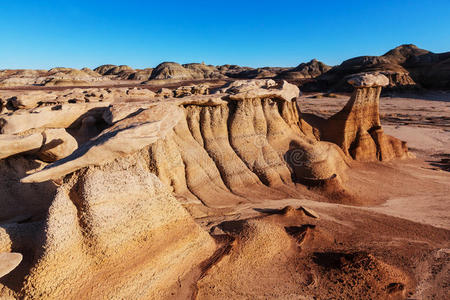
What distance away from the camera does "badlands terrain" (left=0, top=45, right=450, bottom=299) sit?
3016 mm

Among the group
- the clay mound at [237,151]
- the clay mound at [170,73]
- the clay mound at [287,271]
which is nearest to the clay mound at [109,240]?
the clay mound at [287,271]

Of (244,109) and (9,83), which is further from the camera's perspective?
(9,83)

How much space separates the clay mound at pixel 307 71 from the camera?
5456 cm

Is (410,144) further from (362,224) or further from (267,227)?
(267,227)

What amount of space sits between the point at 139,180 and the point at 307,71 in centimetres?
6053

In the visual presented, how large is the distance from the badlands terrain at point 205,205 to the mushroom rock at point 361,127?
180mm

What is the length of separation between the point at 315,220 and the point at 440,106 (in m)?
27.8

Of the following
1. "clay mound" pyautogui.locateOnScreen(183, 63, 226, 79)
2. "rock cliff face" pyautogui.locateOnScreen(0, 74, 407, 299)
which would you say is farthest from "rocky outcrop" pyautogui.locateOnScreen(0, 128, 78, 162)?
"clay mound" pyautogui.locateOnScreen(183, 63, 226, 79)

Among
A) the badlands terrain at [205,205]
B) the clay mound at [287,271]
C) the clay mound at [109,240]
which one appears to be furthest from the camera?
the clay mound at [287,271]

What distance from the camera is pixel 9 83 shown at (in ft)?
121

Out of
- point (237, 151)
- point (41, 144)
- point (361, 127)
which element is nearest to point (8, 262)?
point (41, 144)

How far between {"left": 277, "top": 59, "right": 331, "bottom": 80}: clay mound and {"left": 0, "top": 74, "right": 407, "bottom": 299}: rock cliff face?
50043 mm

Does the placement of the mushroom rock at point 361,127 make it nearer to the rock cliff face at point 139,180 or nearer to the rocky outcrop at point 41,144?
the rock cliff face at point 139,180

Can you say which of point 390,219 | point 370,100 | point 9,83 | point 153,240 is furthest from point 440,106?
point 9,83
